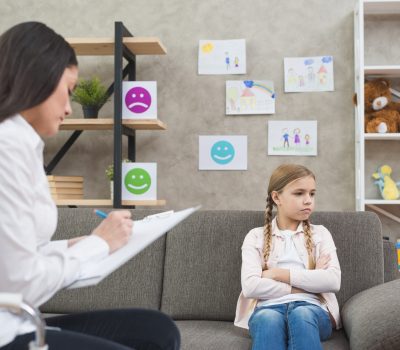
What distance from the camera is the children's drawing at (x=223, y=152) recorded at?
3.66m

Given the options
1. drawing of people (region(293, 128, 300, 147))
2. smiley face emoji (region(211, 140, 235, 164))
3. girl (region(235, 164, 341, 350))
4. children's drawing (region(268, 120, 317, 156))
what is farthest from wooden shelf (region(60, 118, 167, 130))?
girl (region(235, 164, 341, 350))

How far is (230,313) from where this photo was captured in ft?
7.07

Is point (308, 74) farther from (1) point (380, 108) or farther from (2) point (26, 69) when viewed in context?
(2) point (26, 69)

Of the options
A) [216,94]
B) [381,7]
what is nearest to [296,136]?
[216,94]

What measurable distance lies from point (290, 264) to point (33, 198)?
1.21 metres

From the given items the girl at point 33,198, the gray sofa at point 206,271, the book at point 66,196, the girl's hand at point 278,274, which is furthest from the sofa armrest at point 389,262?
the book at point 66,196

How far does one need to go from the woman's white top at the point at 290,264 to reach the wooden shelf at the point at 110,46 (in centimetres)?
170

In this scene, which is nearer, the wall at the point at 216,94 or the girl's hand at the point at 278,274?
the girl's hand at the point at 278,274

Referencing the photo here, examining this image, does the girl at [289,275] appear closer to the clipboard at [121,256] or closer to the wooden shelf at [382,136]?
the clipboard at [121,256]

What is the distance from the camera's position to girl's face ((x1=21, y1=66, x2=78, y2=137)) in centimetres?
118

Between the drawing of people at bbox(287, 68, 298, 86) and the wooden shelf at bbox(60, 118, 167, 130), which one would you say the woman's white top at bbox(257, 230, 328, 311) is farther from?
the drawing of people at bbox(287, 68, 298, 86)

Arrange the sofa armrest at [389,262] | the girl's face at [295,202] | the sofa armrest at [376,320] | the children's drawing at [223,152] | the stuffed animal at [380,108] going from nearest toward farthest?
the sofa armrest at [376,320], the girl's face at [295,202], the sofa armrest at [389,262], the stuffed animal at [380,108], the children's drawing at [223,152]

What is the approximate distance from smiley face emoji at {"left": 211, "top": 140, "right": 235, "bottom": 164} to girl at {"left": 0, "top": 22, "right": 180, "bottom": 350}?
2.39 meters

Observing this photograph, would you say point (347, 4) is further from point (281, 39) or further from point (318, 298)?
point (318, 298)
